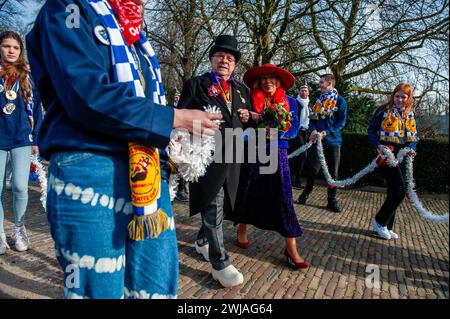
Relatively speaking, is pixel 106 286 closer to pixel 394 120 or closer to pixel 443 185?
pixel 394 120

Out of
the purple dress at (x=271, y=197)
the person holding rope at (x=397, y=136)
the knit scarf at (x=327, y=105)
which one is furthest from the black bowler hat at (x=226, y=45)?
the knit scarf at (x=327, y=105)

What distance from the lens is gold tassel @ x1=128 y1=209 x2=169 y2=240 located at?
4.14 ft

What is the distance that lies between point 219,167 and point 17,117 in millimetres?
2248

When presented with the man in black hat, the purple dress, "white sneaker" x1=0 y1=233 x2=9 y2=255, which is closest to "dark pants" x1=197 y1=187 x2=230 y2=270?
the man in black hat

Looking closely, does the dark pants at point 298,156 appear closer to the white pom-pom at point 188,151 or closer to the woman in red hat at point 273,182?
the woman in red hat at point 273,182

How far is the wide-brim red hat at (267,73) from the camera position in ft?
11.1

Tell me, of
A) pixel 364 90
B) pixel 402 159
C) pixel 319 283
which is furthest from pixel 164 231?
pixel 364 90

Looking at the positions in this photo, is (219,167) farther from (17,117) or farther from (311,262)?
(17,117)

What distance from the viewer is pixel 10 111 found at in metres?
3.51

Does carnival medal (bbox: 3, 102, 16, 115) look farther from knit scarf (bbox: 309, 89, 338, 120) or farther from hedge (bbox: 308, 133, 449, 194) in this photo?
hedge (bbox: 308, 133, 449, 194)

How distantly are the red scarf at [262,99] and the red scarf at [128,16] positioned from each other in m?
2.13

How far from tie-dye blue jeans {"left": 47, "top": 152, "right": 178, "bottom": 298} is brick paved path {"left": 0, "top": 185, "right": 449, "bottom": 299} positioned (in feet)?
5.61

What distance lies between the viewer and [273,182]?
353 cm

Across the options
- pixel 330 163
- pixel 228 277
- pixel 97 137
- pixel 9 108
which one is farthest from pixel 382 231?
pixel 9 108
